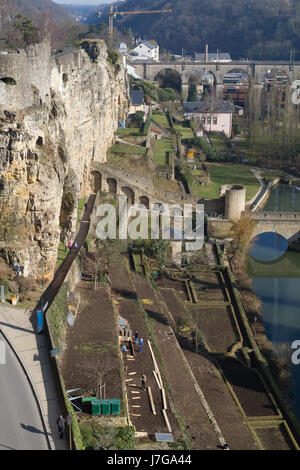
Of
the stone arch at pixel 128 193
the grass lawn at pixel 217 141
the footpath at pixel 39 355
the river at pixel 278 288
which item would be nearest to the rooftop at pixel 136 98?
the grass lawn at pixel 217 141

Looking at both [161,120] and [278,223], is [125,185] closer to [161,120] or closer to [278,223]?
[278,223]

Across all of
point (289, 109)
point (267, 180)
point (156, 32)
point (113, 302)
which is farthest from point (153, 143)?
point (156, 32)

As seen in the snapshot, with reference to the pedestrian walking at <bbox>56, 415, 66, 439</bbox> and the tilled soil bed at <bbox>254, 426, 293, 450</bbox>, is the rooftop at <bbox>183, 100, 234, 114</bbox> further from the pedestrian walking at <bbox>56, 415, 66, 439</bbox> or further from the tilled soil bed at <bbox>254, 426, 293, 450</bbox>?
the pedestrian walking at <bbox>56, 415, 66, 439</bbox>

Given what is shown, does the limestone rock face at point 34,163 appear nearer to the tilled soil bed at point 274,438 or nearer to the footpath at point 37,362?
the footpath at point 37,362

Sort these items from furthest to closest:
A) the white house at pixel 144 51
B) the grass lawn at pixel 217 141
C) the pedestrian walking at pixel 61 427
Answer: the white house at pixel 144 51 < the grass lawn at pixel 217 141 < the pedestrian walking at pixel 61 427

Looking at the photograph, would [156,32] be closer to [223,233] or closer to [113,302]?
[223,233]
